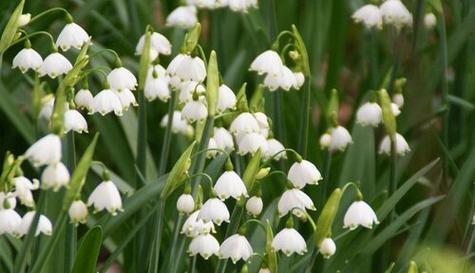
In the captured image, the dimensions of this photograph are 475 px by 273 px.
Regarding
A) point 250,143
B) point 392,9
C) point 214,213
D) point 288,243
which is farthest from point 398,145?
point 214,213

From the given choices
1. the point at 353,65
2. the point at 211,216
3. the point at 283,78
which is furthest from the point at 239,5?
the point at 353,65

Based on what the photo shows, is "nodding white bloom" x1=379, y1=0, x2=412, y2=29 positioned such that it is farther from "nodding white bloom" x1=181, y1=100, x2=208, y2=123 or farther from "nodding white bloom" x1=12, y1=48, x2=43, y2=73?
"nodding white bloom" x1=12, y1=48, x2=43, y2=73

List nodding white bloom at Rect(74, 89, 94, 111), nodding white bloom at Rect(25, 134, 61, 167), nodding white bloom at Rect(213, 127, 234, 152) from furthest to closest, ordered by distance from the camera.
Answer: nodding white bloom at Rect(213, 127, 234, 152) < nodding white bloom at Rect(74, 89, 94, 111) < nodding white bloom at Rect(25, 134, 61, 167)

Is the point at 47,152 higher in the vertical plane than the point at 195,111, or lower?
higher

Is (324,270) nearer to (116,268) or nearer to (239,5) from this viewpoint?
(239,5)

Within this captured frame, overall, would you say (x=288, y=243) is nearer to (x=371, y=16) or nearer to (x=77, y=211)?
(x=77, y=211)

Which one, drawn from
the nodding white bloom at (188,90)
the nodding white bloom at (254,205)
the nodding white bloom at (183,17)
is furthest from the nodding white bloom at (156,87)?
the nodding white bloom at (183,17)

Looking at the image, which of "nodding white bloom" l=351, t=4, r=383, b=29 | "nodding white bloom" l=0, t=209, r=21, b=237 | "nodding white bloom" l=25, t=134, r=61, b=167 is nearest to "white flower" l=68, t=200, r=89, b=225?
"nodding white bloom" l=0, t=209, r=21, b=237
